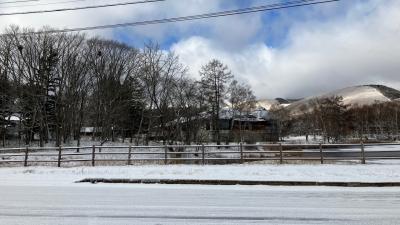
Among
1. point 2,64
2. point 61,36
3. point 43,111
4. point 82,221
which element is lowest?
point 82,221

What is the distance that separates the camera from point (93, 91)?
217 feet

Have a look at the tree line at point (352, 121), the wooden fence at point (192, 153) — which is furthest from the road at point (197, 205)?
the tree line at point (352, 121)

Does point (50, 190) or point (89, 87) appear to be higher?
point (89, 87)

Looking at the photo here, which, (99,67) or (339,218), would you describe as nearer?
(339,218)

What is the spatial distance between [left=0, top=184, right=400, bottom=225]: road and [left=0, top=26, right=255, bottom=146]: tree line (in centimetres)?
4917

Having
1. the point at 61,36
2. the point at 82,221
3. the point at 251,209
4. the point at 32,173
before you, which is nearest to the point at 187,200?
the point at 251,209

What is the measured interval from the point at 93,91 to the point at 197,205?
57.6 meters

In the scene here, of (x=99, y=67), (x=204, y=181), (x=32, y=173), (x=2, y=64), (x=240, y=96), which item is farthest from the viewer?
(x=240, y=96)

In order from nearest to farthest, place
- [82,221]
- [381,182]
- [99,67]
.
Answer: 1. [82,221]
2. [381,182]
3. [99,67]

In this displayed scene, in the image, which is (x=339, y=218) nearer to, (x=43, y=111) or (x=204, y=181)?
(x=204, y=181)

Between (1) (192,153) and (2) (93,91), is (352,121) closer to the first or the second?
(2) (93,91)

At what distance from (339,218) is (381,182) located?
7297mm

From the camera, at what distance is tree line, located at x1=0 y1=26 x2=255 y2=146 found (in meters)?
61.2

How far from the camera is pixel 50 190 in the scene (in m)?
14.6
